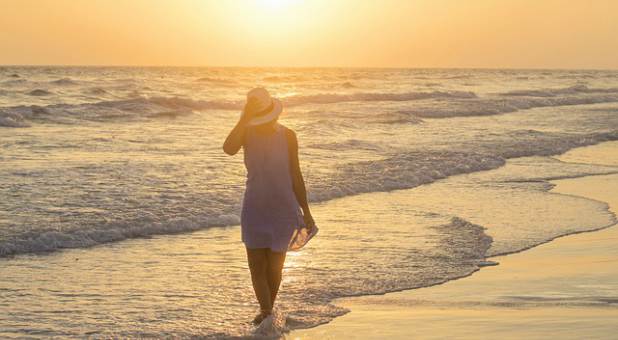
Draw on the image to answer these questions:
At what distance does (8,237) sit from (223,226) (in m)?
2.48

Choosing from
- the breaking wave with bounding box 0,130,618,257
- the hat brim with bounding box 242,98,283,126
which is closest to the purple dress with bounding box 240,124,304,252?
the hat brim with bounding box 242,98,283,126

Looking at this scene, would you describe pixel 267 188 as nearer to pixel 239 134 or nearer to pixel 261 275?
pixel 239 134

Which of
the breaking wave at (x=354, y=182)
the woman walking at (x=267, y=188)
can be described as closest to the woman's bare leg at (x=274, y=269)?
the woman walking at (x=267, y=188)

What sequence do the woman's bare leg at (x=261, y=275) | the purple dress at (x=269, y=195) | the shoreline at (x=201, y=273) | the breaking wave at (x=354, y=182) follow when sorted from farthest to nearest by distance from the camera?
the breaking wave at (x=354, y=182) → the shoreline at (x=201, y=273) → the woman's bare leg at (x=261, y=275) → the purple dress at (x=269, y=195)

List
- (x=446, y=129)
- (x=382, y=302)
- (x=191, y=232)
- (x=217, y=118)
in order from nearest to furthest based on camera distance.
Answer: (x=382, y=302)
(x=191, y=232)
(x=446, y=129)
(x=217, y=118)

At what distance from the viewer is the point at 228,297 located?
7.20 metres

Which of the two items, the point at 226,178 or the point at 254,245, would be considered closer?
the point at 254,245

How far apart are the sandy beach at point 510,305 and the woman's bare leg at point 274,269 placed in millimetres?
366

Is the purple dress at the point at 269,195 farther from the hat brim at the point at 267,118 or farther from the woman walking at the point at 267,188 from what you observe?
the hat brim at the point at 267,118

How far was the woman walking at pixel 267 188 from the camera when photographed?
240 inches

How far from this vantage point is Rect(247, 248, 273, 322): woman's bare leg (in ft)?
20.6

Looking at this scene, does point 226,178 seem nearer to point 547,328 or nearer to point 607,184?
point 607,184

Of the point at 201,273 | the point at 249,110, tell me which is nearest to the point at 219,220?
the point at 201,273

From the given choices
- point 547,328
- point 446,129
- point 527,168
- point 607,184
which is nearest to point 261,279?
point 547,328
